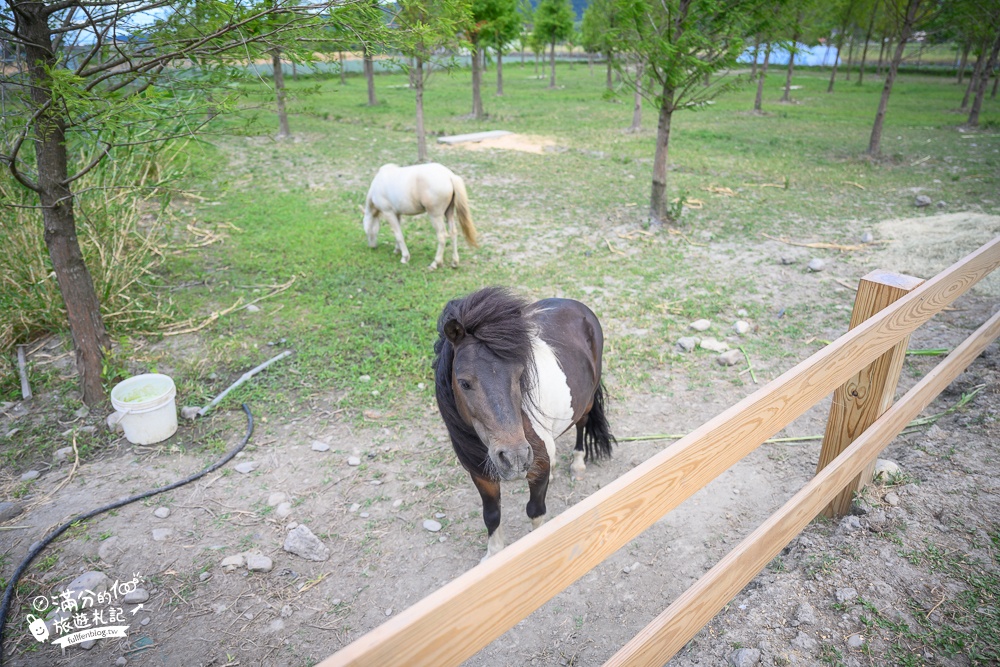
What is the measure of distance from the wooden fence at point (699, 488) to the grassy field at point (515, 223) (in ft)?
7.08

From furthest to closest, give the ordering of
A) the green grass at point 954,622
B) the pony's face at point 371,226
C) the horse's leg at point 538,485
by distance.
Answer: the pony's face at point 371,226, the horse's leg at point 538,485, the green grass at point 954,622

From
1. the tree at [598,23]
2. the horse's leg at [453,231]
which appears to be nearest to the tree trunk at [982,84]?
the tree at [598,23]

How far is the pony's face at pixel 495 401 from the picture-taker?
2139mm

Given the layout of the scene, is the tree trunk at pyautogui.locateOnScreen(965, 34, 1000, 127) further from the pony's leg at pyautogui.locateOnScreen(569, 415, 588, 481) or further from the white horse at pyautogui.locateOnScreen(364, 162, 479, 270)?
the pony's leg at pyautogui.locateOnScreen(569, 415, 588, 481)

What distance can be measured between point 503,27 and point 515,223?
1116cm

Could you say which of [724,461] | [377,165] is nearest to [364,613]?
[724,461]

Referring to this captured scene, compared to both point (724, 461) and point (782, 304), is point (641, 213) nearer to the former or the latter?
point (782, 304)

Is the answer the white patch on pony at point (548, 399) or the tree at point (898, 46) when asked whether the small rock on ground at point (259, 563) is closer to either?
the white patch on pony at point (548, 399)

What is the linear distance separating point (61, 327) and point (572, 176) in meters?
8.32

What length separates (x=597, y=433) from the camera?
141 inches

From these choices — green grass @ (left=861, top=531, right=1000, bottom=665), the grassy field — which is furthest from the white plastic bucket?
green grass @ (left=861, top=531, right=1000, bottom=665)

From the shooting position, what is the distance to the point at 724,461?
1.52 m

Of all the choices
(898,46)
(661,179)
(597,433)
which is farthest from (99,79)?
(898,46)
